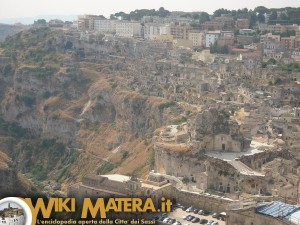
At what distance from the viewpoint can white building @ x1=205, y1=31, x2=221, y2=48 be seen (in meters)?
99.8

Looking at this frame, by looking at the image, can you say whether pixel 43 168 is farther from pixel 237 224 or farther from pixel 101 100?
pixel 237 224

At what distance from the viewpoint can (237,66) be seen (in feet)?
261

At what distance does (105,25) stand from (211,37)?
28365 mm

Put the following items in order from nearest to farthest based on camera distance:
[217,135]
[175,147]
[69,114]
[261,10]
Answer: [217,135], [175,147], [69,114], [261,10]

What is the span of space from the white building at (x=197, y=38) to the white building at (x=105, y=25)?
2098cm

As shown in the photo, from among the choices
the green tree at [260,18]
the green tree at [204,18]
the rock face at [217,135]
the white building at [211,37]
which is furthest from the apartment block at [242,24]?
the rock face at [217,135]

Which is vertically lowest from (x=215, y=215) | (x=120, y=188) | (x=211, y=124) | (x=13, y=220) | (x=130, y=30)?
(x=215, y=215)

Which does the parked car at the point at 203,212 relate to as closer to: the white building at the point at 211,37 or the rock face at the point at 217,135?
the rock face at the point at 217,135

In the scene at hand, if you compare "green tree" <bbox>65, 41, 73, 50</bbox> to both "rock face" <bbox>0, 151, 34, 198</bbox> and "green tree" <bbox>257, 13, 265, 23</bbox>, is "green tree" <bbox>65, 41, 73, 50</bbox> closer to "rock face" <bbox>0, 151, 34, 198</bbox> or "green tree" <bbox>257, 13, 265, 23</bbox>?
"green tree" <bbox>257, 13, 265, 23</bbox>

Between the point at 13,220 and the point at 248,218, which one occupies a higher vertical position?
the point at 13,220

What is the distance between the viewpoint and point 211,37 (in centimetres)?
10044

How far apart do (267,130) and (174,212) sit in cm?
1803

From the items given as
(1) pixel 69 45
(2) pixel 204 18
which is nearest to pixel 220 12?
(2) pixel 204 18

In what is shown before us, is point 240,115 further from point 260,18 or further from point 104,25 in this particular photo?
point 104,25
